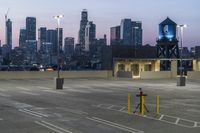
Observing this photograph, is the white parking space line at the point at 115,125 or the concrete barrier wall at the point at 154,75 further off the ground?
the concrete barrier wall at the point at 154,75

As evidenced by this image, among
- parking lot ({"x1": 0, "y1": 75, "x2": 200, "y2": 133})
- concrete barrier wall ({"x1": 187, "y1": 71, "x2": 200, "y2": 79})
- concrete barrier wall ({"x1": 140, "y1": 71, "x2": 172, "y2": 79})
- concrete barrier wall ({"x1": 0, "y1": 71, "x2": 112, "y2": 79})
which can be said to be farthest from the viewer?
concrete barrier wall ({"x1": 187, "y1": 71, "x2": 200, "y2": 79})

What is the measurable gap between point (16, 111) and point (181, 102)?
11512 millimetres

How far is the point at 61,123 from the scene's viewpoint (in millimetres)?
19828

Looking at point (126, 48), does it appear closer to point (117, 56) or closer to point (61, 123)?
point (117, 56)

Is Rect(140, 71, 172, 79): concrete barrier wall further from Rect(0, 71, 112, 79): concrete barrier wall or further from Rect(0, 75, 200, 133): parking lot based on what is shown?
Rect(0, 75, 200, 133): parking lot

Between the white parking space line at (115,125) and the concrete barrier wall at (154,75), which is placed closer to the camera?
the white parking space line at (115,125)

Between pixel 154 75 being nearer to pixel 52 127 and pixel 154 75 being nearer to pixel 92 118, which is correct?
pixel 92 118

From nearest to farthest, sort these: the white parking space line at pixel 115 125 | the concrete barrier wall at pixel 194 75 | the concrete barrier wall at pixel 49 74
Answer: the white parking space line at pixel 115 125, the concrete barrier wall at pixel 49 74, the concrete barrier wall at pixel 194 75

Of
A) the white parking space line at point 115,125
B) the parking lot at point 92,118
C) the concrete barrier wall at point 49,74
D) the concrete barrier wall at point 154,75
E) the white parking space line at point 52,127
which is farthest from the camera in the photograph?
the concrete barrier wall at point 154,75

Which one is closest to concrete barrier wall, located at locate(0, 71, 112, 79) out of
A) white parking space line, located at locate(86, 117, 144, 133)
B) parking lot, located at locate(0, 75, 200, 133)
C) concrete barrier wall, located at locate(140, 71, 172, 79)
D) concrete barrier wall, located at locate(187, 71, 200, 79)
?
concrete barrier wall, located at locate(140, 71, 172, 79)

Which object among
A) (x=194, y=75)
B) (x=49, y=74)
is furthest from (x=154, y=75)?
(x=49, y=74)

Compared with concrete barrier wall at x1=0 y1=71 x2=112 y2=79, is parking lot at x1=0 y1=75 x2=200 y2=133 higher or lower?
lower

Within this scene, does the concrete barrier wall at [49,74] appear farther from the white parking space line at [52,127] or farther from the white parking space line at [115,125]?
the white parking space line at [52,127]

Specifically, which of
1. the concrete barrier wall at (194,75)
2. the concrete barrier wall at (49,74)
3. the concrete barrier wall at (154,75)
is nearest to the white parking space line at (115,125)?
the concrete barrier wall at (49,74)
